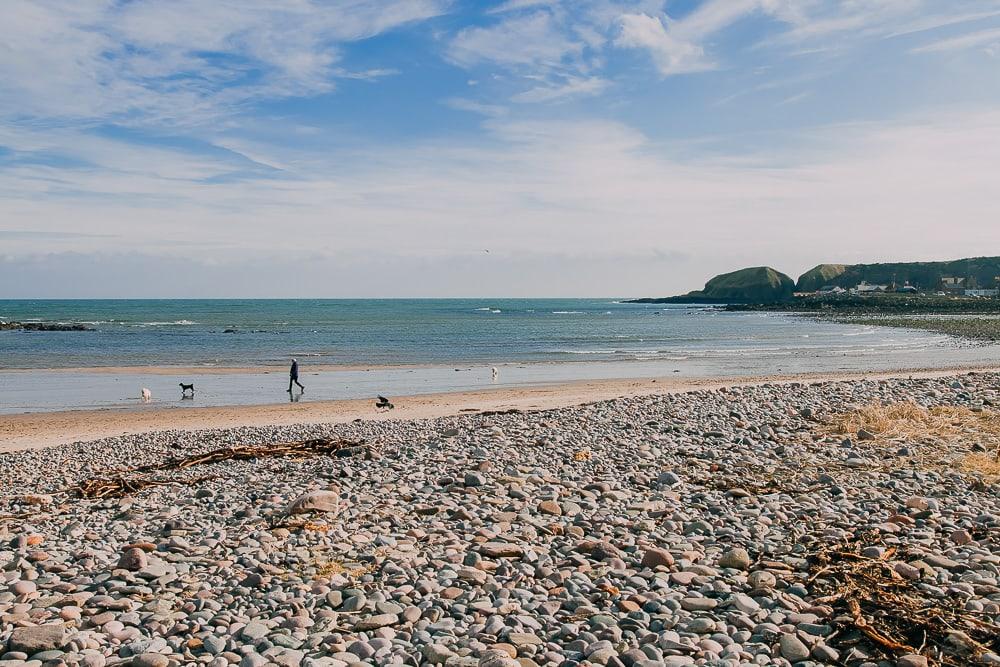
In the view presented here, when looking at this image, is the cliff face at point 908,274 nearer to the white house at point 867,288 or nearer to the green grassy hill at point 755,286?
the white house at point 867,288

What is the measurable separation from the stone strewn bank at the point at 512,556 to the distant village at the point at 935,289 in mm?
146136

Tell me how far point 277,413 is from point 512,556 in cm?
1508

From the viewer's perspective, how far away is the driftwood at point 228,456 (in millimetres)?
10383

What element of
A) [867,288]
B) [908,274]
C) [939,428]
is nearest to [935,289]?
[908,274]

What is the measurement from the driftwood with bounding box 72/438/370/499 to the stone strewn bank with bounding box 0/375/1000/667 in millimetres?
540

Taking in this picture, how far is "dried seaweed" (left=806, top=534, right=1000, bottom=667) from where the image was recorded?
4895mm

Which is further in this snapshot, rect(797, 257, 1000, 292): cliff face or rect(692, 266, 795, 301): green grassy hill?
rect(692, 266, 795, 301): green grassy hill

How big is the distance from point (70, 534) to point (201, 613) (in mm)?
3003

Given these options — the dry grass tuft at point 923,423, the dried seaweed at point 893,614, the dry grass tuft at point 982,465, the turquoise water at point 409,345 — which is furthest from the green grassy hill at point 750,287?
the dried seaweed at point 893,614

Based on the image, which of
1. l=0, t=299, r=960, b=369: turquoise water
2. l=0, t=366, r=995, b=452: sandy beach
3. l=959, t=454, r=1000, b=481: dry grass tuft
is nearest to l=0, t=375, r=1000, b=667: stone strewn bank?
l=959, t=454, r=1000, b=481: dry grass tuft

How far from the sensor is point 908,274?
15988 cm

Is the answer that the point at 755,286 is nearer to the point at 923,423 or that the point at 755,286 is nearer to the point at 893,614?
the point at 923,423

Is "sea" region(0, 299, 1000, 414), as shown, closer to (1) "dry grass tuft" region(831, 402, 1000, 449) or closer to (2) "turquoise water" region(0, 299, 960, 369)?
(2) "turquoise water" region(0, 299, 960, 369)

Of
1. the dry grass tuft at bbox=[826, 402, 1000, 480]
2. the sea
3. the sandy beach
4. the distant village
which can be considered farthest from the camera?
the distant village
